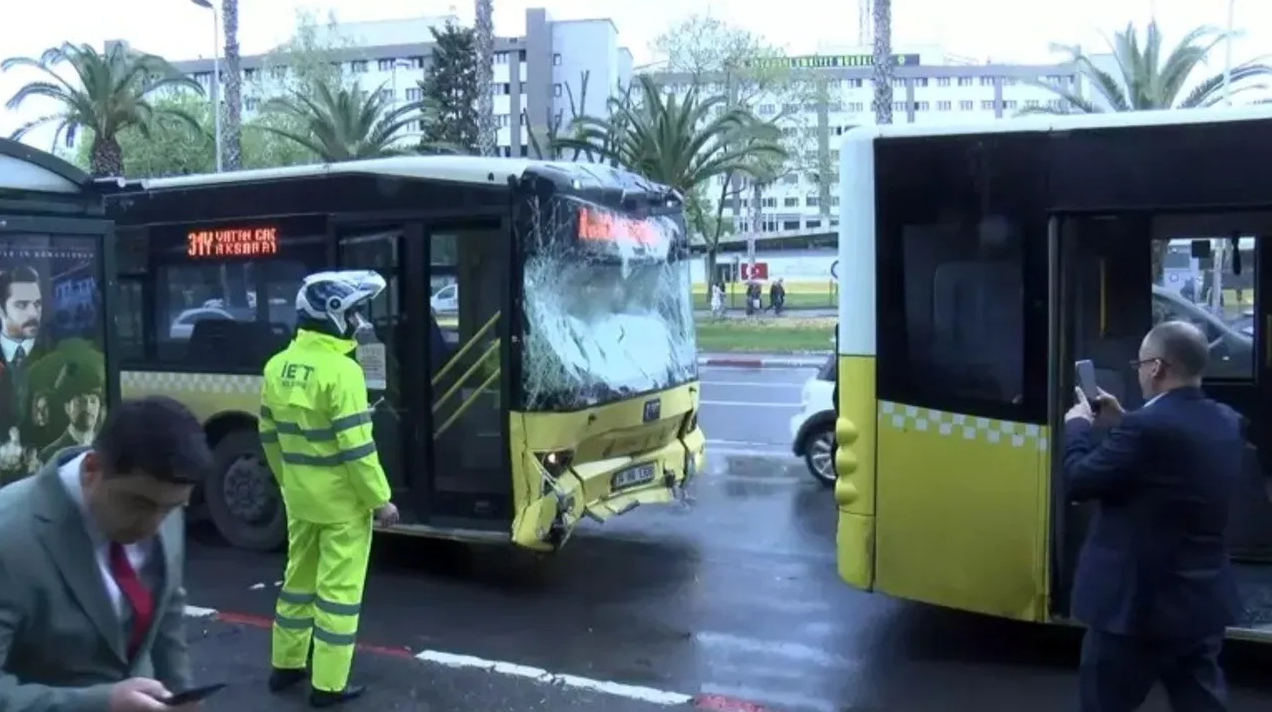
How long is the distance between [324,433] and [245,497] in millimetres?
3974

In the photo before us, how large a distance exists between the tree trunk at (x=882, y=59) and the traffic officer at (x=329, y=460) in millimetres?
18667

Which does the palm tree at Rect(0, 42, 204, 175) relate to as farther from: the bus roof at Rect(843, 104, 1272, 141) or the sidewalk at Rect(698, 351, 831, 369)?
the bus roof at Rect(843, 104, 1272, 141)

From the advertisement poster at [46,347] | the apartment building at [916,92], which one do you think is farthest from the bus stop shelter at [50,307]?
the apartment building at [916,92]

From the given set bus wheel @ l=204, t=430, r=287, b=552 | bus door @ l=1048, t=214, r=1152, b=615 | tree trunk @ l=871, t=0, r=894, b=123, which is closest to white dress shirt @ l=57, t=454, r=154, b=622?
bus door @ l=1048, t=214, r=1152, b=615

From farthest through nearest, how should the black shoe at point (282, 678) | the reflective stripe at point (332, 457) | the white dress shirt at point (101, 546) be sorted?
1. the black shoe at point (282, 678)
2. the reflective stripe at point (332, 457)
3. the white dress shirt at point (101, 546)

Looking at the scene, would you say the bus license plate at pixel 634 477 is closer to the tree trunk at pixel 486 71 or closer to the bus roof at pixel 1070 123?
the bus roof at pixel 1070 123

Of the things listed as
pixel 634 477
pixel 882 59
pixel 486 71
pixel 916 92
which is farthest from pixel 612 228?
pixel 916 92

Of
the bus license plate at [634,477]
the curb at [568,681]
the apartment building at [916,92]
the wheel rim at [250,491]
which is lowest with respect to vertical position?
the curb at [568,681]

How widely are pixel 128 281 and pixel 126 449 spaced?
8103mm

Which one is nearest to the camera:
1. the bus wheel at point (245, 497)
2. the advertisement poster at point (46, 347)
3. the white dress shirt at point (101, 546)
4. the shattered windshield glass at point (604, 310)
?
the white dress shirt at point (101, 546)

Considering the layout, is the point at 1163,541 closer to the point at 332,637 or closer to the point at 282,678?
the point at 332,637

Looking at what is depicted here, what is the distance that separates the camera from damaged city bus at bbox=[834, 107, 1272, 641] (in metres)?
6.03

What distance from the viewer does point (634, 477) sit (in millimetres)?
8617

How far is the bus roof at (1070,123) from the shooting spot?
592 cm
